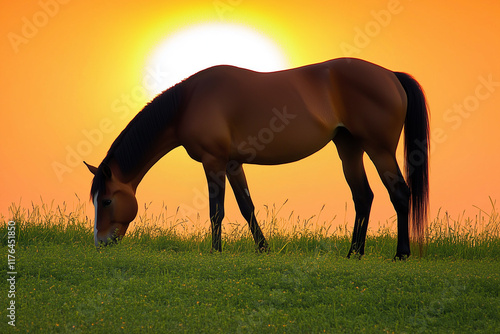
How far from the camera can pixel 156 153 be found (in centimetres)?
832

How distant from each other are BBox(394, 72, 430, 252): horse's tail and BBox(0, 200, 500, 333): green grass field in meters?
0.67

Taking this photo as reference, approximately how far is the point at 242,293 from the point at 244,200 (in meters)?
2.62

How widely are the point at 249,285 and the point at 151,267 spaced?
151cm

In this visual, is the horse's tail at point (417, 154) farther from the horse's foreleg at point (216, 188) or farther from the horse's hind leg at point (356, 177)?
the horse's foreleg at point (216, 188)

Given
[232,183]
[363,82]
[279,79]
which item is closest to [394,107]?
[363,82]

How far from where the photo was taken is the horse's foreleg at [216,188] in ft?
25.6

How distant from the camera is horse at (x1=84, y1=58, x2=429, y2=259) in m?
7.93

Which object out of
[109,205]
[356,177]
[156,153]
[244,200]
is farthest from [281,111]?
[109,205]

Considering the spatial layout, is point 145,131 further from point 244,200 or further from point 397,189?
point 397,189

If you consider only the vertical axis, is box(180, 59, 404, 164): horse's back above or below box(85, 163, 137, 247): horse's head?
above

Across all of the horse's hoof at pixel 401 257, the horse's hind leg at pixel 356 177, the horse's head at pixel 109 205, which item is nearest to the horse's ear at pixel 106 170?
the horse's head at pixel 109 205

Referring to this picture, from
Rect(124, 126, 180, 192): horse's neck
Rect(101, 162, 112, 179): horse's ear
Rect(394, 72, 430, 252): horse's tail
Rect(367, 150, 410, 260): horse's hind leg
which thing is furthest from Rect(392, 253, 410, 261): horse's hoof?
Rect(101, 162, 112, 179): horse's ear

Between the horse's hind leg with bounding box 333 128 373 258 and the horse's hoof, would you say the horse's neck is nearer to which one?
the horse's hind leg with bounding box 333 128 373 258

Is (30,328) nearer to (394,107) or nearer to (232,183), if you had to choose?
(232,183)
